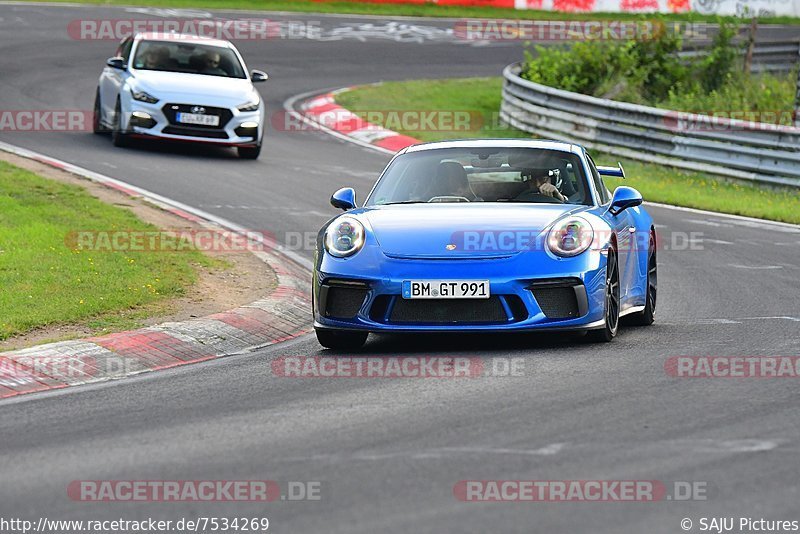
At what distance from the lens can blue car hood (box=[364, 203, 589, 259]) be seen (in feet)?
28.5

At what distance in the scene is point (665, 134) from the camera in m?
21.2

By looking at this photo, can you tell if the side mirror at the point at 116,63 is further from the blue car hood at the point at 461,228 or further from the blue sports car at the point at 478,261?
the blue car hood at the point at 461,228

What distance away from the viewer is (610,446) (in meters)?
6.08

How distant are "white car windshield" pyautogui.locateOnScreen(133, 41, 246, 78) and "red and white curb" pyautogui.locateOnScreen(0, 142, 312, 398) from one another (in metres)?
9.81

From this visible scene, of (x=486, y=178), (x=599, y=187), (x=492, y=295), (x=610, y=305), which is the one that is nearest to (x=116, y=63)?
(x=486, y=178)

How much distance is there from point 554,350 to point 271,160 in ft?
40.2

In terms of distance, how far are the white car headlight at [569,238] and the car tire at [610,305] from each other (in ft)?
0.78

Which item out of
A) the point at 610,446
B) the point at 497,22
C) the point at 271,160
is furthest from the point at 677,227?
the point at 497,22

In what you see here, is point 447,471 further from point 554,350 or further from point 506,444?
point 554,350

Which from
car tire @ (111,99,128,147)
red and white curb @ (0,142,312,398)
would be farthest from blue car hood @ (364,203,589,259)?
car tire @ (111,99,128,147)

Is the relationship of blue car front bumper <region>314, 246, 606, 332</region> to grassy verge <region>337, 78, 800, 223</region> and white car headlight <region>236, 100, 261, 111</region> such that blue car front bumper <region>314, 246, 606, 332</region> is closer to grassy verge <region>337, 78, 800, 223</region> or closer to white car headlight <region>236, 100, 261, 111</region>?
grassy verge <region>337, 78, 800, 223</region>

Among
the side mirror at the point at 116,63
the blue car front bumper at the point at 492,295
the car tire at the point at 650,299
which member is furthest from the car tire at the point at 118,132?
the blue car front bumper at the point at 492,295

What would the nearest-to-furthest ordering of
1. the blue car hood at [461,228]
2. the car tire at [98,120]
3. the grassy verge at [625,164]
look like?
the blue car hood at [461,228] → the grassy verge at [625,164] → the car tire at [98,120]

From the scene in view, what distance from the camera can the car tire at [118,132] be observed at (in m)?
A: 20.2
